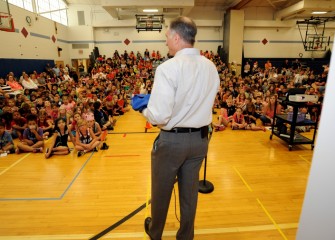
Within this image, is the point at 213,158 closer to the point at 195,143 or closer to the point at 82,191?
the point at 82,191

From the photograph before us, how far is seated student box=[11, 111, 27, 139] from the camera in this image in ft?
19.7

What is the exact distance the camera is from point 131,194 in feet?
11.1

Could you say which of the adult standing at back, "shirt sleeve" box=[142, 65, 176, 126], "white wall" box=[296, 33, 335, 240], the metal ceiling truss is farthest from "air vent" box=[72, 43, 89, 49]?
"white wall" box=[296, 33, 335, 240]

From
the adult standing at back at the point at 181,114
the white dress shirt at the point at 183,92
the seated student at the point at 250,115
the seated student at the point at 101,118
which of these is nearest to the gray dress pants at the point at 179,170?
the adult standing at back at the point at 181,114

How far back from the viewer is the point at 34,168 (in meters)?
4.36

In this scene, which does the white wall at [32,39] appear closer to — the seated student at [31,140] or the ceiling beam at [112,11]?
the ceiling beam at [112,11]

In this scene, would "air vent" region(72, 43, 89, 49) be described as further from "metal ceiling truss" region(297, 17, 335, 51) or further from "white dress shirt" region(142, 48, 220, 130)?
"white dress shirt" region(142, 48, 220, 130)

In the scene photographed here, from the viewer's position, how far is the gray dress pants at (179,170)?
172cm

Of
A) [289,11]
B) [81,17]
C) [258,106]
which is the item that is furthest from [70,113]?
[289,11]

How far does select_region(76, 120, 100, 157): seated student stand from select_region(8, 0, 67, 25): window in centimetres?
1008

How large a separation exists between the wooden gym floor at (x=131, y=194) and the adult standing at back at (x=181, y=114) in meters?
0.97

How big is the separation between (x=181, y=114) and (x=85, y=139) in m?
4.13

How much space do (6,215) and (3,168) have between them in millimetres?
1838

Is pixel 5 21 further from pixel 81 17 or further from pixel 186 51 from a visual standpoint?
pixel 186 51
